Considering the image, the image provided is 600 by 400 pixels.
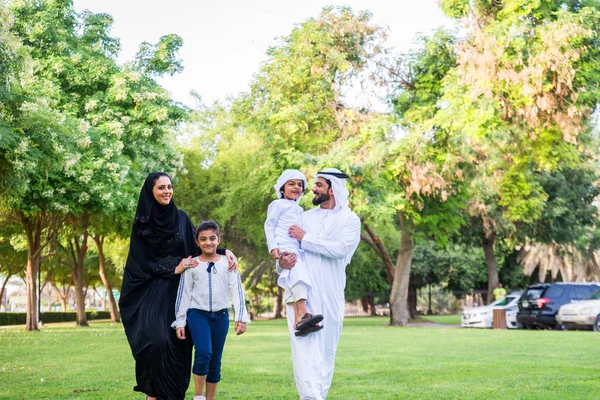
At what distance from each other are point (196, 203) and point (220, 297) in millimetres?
35364

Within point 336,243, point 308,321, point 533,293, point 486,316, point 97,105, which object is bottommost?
point 486,316

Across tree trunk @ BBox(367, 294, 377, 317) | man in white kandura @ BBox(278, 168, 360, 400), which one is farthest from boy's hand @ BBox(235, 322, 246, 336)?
tree trunk @ BBox(367, 294, 377, 317)

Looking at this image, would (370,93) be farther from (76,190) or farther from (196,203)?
(196,203)

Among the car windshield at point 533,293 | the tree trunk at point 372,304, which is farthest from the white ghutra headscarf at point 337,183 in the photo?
the tree trunk at point 372,304

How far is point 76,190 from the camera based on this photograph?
2488cm

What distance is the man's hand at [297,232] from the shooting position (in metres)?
7.09

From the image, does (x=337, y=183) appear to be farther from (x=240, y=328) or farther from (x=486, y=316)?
(x=486, y=316)

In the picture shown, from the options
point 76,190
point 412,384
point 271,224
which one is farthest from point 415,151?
point 271,224

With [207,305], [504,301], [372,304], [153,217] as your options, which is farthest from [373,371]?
[372,304]

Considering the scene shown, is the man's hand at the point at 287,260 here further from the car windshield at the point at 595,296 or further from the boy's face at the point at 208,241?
the car windshield at the point at 595,296

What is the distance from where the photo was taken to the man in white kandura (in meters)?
6.83

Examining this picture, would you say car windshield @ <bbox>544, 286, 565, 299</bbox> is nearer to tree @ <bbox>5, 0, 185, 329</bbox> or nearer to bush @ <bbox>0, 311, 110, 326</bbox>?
tree @ <bbox>5, 0, 185, 329</bbox>

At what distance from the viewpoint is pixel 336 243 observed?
23.4 ft

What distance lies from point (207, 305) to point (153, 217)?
3.08ft
